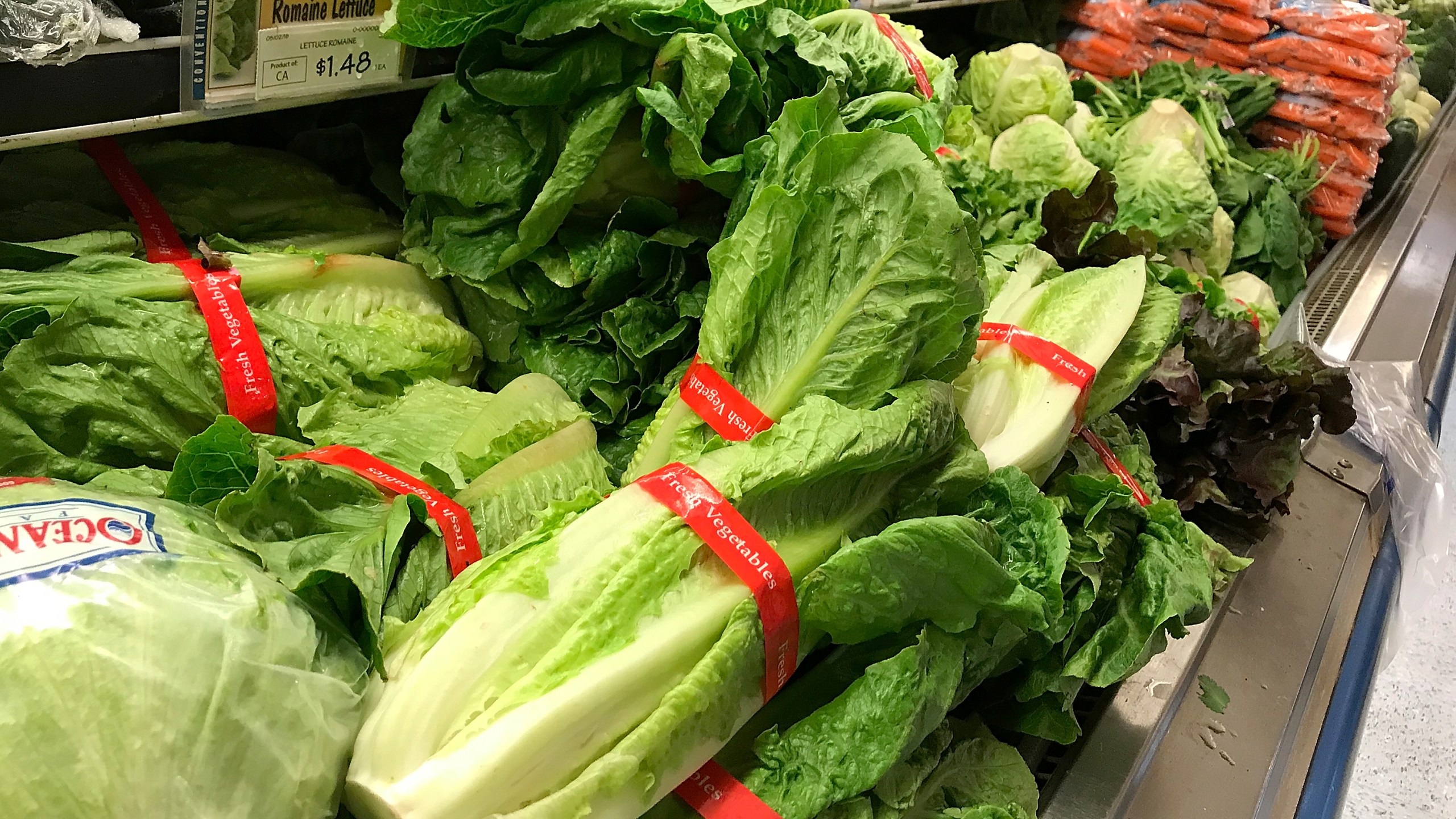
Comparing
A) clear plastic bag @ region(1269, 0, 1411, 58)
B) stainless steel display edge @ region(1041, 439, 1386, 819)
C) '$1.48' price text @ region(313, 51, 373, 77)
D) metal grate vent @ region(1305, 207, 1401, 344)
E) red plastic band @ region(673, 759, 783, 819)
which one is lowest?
stainless steel display edge @ region(1041, 439, 1386, 819)

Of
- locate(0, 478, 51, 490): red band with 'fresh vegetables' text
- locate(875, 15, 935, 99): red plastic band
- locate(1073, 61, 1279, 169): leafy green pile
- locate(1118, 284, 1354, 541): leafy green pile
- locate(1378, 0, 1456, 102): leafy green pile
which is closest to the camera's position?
locate(0, 478, 51, 490): red band with 'fresh vegetables' text

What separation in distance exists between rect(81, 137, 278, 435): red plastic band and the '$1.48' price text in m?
0.35

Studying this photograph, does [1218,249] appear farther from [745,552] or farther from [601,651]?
[601,651]

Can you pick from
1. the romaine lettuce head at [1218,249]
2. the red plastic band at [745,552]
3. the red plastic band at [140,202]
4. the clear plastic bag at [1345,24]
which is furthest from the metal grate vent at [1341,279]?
the red plastic band at [140,202]

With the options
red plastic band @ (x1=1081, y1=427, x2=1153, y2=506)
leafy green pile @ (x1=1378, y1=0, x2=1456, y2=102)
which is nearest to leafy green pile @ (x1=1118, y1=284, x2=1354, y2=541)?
red plastic band @ (x1=1081, y1=427, x2=1153, y2=506)

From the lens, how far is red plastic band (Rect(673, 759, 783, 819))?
3.80ft

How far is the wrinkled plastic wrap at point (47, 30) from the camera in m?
1.07

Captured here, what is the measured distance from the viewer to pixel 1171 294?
2111 millimetres

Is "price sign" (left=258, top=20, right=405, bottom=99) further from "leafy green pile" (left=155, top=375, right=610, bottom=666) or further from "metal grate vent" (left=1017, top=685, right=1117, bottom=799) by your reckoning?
"metal grate vent" (left=1017, top=685, right=1117, bottom=799)

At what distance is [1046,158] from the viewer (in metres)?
3.29

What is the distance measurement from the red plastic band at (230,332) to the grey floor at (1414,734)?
2.68m

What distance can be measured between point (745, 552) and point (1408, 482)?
7.86 ft

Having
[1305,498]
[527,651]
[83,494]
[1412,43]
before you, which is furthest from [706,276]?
[1412,43]

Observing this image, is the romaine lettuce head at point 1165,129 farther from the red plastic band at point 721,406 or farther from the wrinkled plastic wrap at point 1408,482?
the red plastic band at point 721,406
